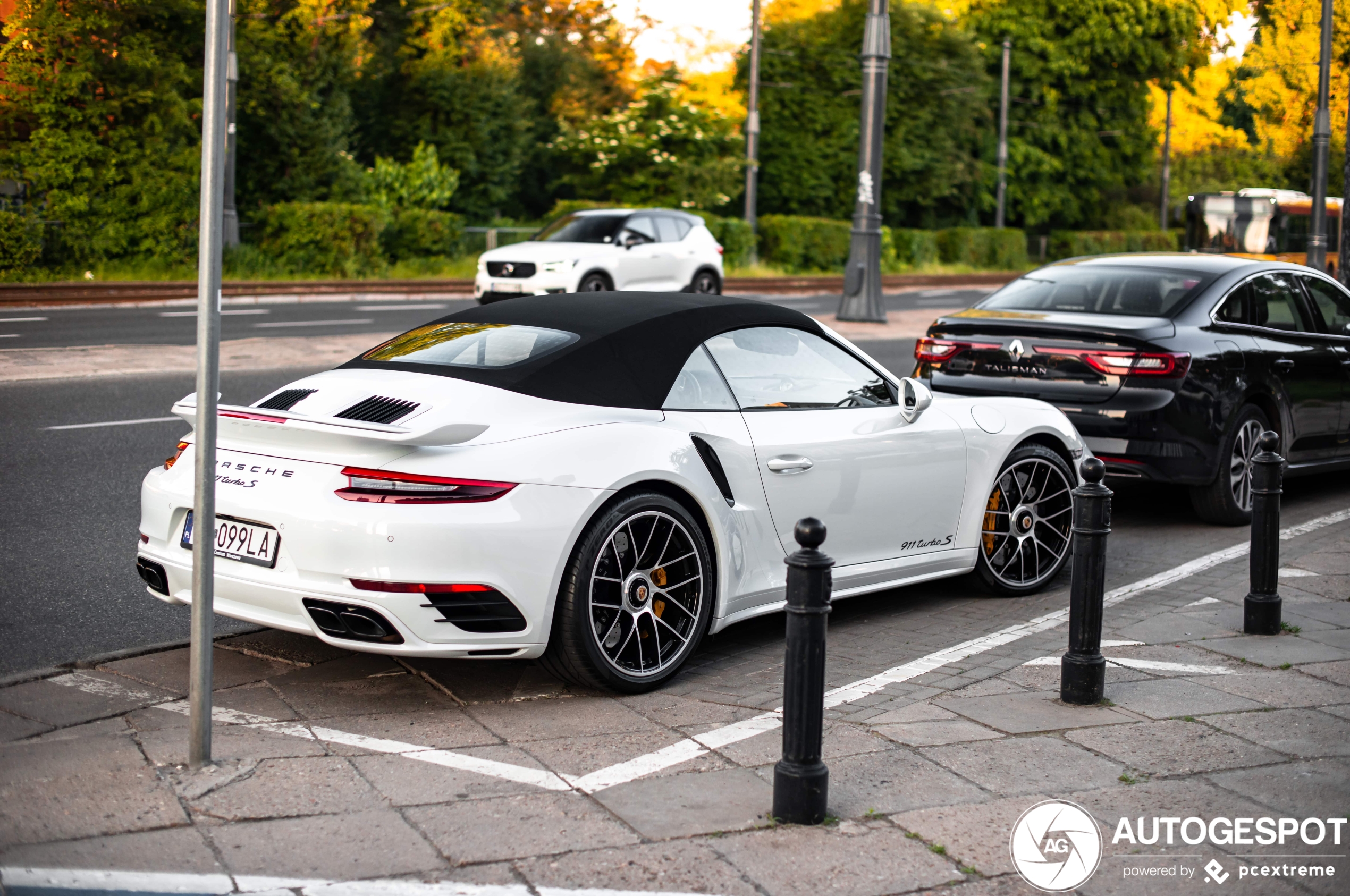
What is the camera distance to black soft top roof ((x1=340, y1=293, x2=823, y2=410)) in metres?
5.05

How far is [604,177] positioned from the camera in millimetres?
38750

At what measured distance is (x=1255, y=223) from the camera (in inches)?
1478

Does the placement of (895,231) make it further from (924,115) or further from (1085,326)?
(1085,326)

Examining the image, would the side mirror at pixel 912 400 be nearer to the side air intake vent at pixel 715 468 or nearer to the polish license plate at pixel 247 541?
the side air intake vent at pixel 715 468

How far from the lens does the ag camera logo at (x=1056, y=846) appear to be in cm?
352

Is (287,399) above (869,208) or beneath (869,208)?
beneath

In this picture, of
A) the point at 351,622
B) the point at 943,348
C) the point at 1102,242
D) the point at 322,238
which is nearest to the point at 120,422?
the point at 943,348

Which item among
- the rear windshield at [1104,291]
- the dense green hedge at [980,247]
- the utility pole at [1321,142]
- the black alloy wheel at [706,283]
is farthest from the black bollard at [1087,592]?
the dense green hedge at [980,247]

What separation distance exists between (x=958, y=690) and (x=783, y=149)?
45602 millimetres

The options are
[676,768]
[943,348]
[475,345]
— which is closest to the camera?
[676,768]

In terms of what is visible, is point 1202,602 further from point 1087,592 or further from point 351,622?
point 351,622

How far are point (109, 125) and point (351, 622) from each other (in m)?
25.0

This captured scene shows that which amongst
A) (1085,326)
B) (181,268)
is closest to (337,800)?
(1085,326)

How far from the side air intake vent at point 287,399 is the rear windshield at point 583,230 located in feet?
55.2
